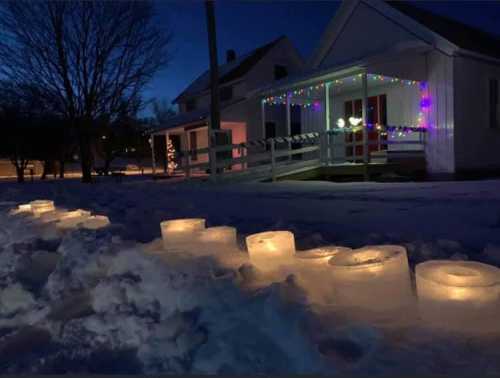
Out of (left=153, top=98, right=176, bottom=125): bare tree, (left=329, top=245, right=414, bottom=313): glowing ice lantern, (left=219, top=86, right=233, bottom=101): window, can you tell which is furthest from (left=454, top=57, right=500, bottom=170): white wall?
(left=153, top=98, right=176, bottom=125): bare tree

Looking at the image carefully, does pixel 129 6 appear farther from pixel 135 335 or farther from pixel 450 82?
pixel 135 335

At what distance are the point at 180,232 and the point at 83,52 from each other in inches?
529

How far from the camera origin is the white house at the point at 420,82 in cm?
1009

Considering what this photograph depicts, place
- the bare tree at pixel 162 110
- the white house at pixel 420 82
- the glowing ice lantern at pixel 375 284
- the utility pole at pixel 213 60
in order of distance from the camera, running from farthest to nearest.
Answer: the bare tree at pixel 162 110 < the utility pole at pixel 213 60 < the white house at pixel 420 82 < the glowing ice lantern at pixel 375 284

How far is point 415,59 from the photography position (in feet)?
34.5

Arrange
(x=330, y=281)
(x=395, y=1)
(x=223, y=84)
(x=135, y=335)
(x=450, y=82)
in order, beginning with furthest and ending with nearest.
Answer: (x=223, y=84)
(x=395, y=1)
(x=450, y=82)
(x=330, y=281)
(x=135, y=335)

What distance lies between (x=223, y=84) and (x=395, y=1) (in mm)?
10197

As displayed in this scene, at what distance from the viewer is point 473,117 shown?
1057 cm

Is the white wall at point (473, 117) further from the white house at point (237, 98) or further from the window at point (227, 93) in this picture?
the window at point (227, 93)

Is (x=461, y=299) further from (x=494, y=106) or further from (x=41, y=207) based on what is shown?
(x=494, y=106)

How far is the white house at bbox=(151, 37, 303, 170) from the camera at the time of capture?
17.6m

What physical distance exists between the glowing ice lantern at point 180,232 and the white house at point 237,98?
1395 cm

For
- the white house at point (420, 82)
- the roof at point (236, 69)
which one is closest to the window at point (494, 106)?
the white house at point (420, 82)

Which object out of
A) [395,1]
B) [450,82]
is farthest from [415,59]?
[395,1]
